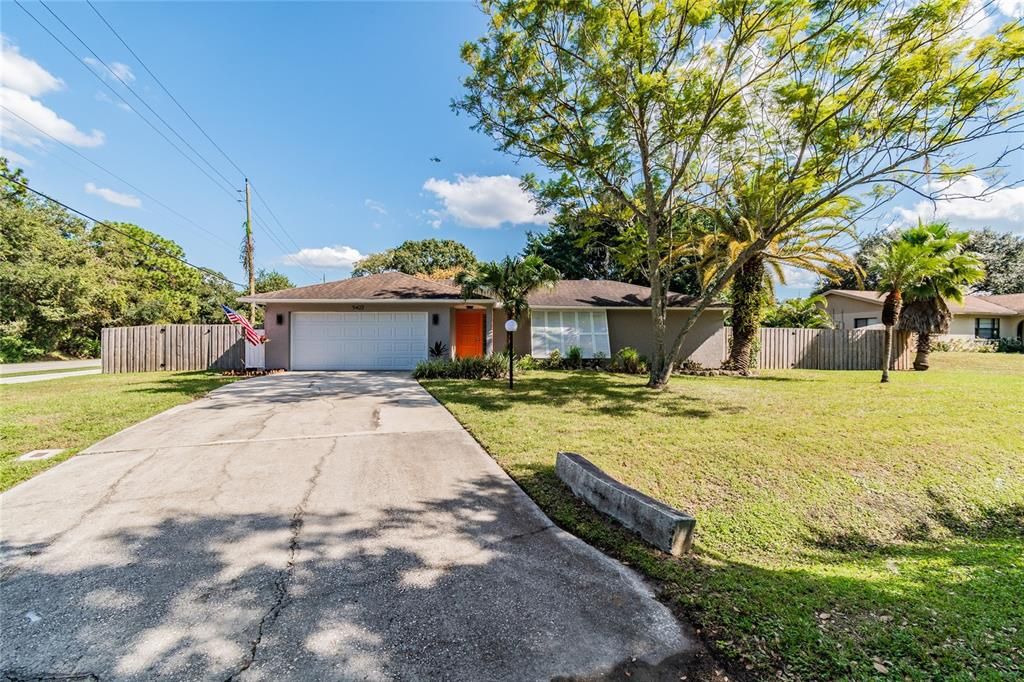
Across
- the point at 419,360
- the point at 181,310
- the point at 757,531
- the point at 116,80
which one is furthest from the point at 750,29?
the point at 181,310

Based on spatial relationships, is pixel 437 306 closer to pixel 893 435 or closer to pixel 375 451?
pixel 375 451

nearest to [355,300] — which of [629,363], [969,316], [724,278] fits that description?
[629,363]

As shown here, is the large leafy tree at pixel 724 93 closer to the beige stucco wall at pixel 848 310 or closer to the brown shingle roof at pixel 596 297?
the brown shingle roof at pixel 596 297

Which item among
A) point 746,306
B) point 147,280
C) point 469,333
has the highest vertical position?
point 147,280

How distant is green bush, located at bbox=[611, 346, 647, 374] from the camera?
46.3 ft

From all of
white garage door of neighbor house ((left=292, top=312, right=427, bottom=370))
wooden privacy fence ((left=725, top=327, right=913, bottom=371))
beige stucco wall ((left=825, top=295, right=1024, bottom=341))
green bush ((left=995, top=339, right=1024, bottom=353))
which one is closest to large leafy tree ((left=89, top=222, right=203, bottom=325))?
white garage door of neighbor house ((left=292, top=312, right=427, bottom=370))

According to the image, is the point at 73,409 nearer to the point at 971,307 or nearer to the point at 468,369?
the point at 468,369

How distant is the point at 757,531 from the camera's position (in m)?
3.80

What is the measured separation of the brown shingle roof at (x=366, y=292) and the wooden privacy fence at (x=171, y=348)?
109 inches

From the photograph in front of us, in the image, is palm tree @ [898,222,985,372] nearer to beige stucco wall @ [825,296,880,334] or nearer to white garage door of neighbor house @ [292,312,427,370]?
beige stucco wall @ [825,296,880,334]

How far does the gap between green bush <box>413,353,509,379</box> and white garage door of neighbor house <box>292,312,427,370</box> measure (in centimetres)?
209

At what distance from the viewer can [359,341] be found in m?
14.5

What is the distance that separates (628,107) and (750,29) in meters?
2.43

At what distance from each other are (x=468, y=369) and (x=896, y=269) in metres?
12.6
